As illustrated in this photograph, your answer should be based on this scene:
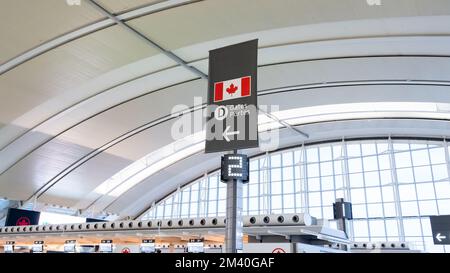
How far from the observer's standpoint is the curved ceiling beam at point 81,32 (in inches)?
539

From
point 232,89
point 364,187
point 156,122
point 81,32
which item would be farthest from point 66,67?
point 364,187

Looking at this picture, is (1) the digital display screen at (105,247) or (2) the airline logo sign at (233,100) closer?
(2) the airline logo sign at (233,100)

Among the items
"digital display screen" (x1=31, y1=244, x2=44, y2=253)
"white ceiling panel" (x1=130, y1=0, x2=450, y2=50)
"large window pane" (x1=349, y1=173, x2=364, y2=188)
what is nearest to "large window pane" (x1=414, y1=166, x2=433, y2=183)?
"large window pane" (x1=349, y1=173, x2=364, y2=188)

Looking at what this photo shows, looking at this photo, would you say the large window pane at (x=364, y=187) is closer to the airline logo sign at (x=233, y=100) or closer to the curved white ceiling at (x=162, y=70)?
the curved white ceiling at (x=162, y=70)

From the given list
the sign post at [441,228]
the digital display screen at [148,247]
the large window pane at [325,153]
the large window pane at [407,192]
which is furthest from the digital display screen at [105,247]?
the large window pane at [407,192]

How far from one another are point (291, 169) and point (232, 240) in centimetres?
2144

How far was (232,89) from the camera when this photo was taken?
280 inches

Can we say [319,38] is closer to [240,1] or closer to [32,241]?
[240,1]

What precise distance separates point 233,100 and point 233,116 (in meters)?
0.34

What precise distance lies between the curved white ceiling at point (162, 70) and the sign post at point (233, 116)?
6917 mm

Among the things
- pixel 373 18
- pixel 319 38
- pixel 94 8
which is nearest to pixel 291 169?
pixel 319 38

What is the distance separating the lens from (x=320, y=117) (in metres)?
25.5

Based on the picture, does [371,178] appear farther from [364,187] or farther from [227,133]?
[227,133]

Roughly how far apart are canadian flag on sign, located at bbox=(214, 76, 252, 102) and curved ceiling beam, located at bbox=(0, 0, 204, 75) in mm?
7478
